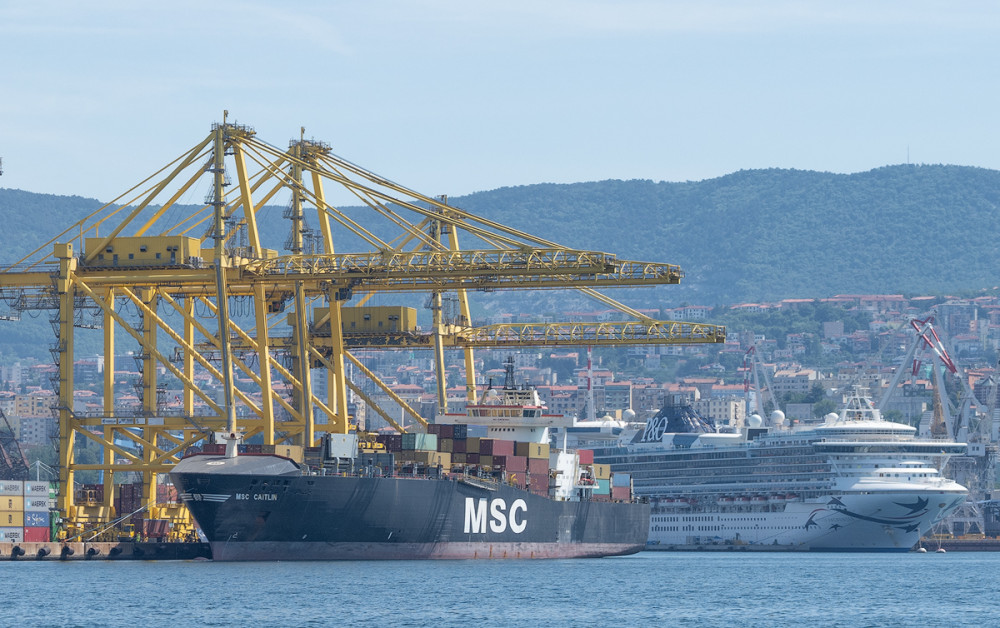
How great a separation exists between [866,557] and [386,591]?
46.7 metres

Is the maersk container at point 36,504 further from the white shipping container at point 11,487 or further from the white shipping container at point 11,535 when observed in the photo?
the white shipping container at point 11,535

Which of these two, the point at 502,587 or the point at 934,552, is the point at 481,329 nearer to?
the point at 502,587

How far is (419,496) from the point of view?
66.4m

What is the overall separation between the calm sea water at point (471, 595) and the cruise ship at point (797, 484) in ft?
98.6

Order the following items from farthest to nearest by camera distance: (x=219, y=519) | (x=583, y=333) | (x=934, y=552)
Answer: (x=934, y=552)
(x=583, y=333)
(x=219, y=519)

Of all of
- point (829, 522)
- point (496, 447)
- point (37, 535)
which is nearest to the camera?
point (37, 535)

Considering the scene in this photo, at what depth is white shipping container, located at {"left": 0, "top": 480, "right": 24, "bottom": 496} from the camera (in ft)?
218

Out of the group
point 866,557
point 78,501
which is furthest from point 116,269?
point 866,557

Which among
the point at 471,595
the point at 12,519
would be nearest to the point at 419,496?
the point at 471,595

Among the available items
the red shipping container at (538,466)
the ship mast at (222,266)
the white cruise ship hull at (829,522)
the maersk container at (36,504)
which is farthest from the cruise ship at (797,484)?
the maersk container at (36,504)

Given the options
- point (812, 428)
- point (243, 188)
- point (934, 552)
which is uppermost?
point (243, 188)

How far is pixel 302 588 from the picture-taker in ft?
176

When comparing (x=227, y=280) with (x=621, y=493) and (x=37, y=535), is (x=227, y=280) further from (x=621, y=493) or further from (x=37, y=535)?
(x=621, y=493)

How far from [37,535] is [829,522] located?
2013 inches
